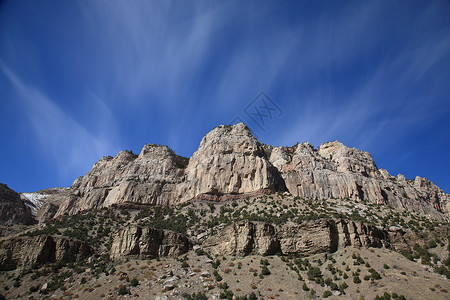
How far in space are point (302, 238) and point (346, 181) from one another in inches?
1537

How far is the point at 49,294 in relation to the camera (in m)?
39.5

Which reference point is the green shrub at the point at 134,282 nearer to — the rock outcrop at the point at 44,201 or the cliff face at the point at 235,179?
the cliff face at the point at 235,179

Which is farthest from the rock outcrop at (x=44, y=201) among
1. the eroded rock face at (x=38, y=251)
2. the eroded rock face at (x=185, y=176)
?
the eroded rock face at (x=38, y=251)

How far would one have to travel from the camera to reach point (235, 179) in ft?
249

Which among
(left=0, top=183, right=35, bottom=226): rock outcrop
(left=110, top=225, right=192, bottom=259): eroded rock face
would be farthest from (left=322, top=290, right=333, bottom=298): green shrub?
(left=0, top=183, right=35, bottom=226): rock outcrop

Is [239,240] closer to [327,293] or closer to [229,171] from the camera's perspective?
[327,293]

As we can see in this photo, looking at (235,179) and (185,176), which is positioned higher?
(185,176)

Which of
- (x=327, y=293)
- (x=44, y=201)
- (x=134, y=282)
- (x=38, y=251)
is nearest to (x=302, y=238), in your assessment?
(x=327, y=293)

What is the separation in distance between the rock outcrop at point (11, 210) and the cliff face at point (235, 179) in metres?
13.2

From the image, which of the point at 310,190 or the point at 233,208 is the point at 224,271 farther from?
the point at 310,190

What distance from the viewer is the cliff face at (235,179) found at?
75.1 m

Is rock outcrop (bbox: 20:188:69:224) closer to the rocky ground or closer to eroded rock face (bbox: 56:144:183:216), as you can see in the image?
eroded rock face (bbox: 56:144:183:216)

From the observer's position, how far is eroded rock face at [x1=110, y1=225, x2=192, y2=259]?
156 ft

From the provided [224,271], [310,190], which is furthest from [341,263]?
[310,190]
